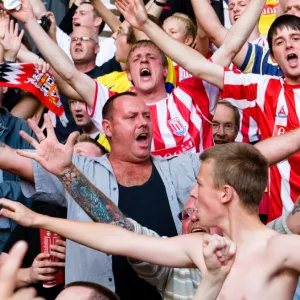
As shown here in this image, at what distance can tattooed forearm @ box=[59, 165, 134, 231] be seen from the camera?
16.2 ft

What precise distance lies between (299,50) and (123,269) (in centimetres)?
196

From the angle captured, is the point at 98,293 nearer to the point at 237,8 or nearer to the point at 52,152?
the point at 52,152

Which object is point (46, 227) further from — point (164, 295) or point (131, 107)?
point (131, 107)

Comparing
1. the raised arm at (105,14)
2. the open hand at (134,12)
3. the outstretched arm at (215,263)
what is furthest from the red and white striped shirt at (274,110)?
the raised arm at (105,14)

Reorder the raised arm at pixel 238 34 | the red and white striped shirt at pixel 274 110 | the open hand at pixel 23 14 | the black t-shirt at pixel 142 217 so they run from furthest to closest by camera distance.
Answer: the open hand at pixel 23 14
the raised arm at pixel 238 34
the red and white striped shirt at pixel 274 110
the black t-shirt at pixel 142 217

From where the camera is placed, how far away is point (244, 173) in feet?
14.5

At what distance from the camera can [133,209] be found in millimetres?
5344

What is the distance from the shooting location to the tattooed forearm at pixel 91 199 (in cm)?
493

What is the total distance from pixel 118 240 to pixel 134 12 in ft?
7.47

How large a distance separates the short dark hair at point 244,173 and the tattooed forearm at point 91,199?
26.4 inches

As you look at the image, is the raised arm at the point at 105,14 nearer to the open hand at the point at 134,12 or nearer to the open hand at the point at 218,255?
the open hand at the point at 134,12

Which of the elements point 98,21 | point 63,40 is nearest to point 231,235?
point 98,21

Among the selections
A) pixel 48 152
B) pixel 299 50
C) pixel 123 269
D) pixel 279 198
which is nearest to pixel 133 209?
pixel 123 269

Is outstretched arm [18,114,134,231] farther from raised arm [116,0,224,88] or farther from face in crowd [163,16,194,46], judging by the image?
face in crowd [163,16,194,46]
